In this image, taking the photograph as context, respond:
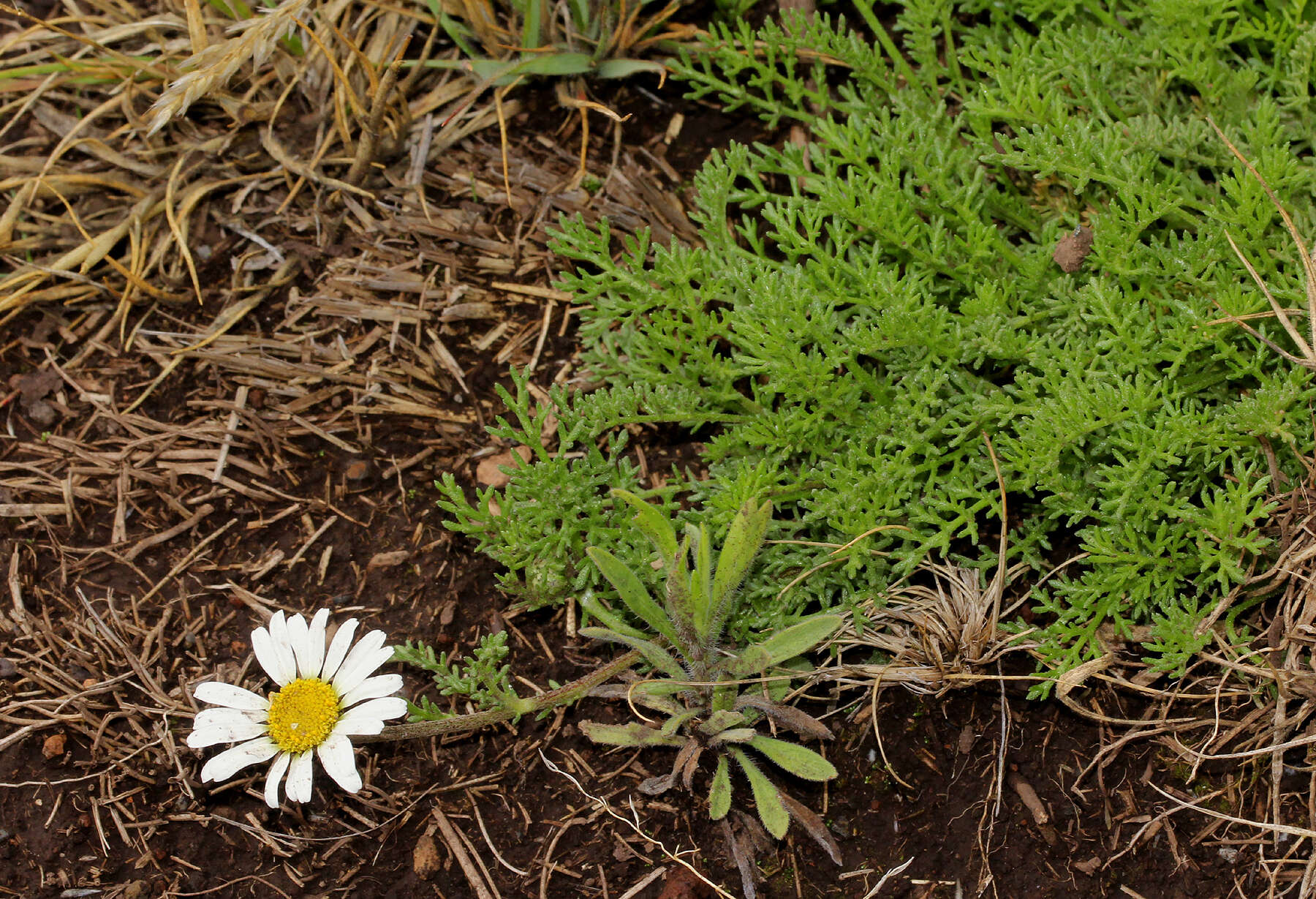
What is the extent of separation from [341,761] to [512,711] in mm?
414

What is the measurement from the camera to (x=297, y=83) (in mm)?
3730

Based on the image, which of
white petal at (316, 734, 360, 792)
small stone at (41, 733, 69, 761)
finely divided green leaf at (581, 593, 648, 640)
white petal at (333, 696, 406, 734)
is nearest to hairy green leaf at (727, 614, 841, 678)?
finely divided green leaf at (581, 593, 648, 640)

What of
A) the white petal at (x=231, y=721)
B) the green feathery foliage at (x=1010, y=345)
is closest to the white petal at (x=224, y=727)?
the white petal at (x=231, y=721)

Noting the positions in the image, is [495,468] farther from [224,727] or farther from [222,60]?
[222,60]

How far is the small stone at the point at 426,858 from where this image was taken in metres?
2.67

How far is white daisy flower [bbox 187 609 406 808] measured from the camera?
8.29 feet

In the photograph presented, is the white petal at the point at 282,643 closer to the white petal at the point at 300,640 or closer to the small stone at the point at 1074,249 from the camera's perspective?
the white petal at the point at 300,640

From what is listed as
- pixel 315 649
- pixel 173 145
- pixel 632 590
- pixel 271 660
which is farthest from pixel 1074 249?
pixel 173 145

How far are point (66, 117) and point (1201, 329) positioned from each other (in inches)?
142

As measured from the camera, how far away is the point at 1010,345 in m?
2.80

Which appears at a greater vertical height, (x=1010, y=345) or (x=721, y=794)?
(x=1010, y=345)

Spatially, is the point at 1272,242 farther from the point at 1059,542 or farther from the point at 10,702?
the point at 10,702

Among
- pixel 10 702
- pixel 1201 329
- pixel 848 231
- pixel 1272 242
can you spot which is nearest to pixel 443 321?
pixel 848 231

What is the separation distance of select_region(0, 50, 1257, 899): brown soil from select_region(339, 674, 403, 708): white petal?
0.26m
